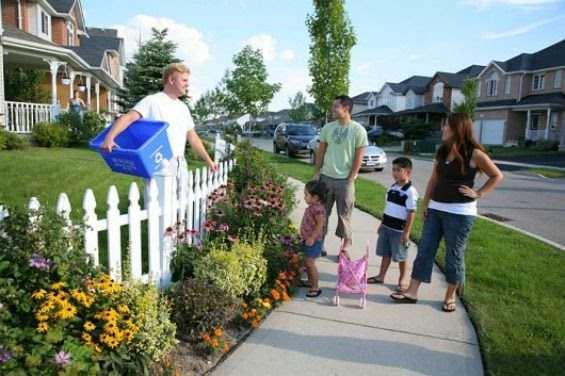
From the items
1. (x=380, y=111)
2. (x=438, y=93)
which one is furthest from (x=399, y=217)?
(x=380, y=111)

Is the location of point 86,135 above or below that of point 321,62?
below

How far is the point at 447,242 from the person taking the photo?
3.98 metres

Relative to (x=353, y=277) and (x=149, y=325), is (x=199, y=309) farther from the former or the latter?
(x=353, y=277)

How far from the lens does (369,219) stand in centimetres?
771

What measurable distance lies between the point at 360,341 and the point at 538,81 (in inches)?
1717

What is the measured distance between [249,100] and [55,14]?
77.4 feet

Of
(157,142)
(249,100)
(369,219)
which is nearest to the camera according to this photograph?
(157,142)

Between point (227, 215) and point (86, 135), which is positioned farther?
point (86, 135)

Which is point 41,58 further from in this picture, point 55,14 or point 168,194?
point 168,194

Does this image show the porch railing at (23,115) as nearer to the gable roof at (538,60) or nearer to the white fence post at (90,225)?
the white fence post at (90,225)

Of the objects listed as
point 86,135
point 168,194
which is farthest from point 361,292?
point 86,135

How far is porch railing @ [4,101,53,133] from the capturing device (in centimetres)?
1433

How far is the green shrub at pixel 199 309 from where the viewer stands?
3203 mm

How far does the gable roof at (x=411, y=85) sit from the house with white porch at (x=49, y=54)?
39.2 metres
